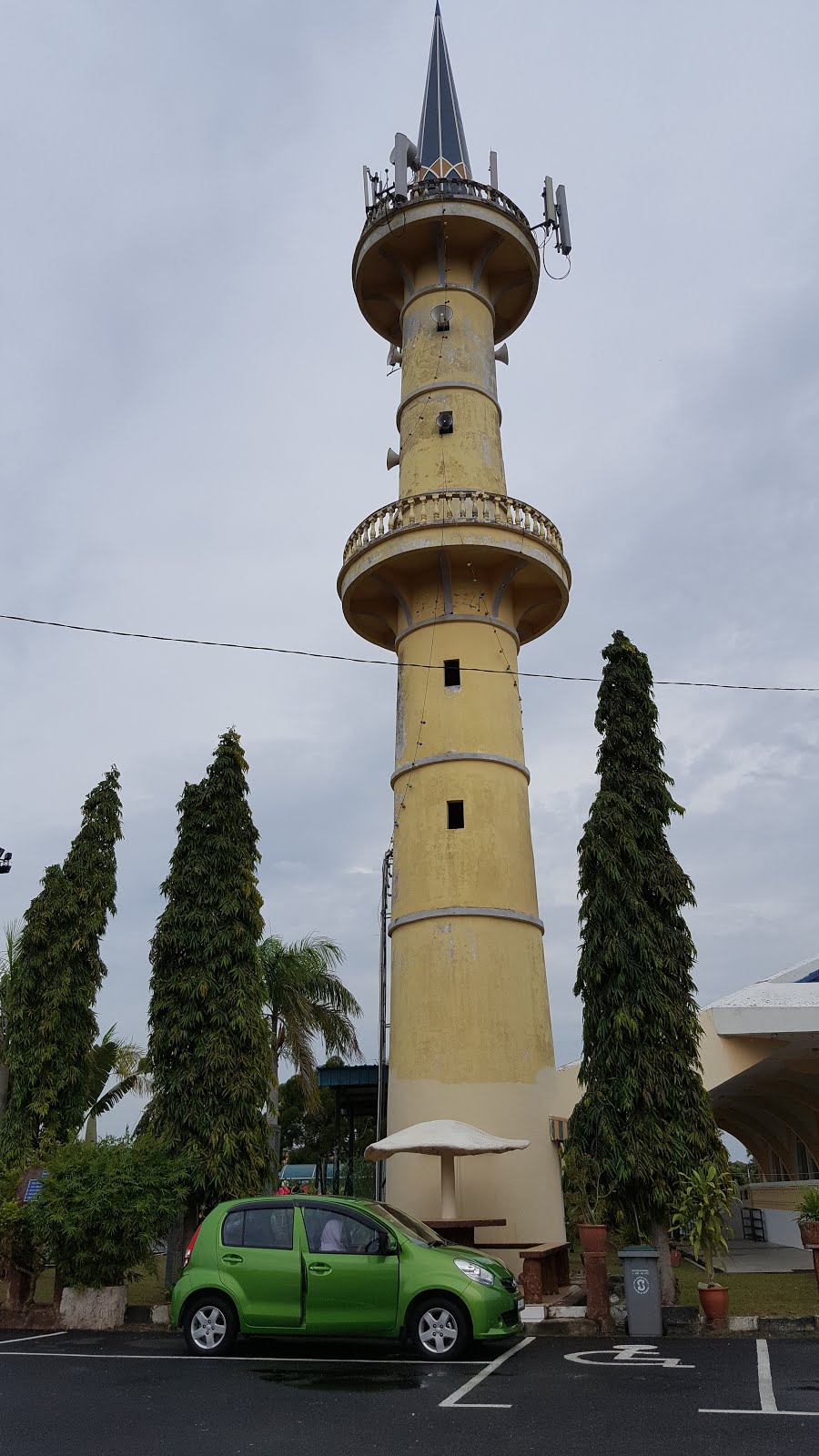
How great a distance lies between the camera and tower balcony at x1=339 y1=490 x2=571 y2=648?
898 inches

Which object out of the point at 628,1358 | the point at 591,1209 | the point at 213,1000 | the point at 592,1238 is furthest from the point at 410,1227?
the point at 213,1000

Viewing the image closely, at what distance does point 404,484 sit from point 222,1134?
14843mm

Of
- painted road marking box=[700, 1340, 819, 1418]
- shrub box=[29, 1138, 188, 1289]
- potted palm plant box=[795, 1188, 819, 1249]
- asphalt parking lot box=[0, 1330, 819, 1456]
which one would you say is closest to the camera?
asphalt parking lot box=[0, 1330, 819, 1456]

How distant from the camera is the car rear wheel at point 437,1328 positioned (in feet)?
38.5

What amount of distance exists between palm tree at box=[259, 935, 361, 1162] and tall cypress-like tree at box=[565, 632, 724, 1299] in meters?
13.4

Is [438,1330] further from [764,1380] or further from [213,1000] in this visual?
[213,1000]

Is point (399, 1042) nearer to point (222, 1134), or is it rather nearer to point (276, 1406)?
point (222, 1134)

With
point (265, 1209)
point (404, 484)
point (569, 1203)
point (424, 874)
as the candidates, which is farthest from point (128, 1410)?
point (404, 484)

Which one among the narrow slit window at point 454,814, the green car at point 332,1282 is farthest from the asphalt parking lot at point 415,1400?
the narrow slit window at point 454,814

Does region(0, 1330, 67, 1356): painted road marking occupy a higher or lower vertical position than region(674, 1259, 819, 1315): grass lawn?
lower

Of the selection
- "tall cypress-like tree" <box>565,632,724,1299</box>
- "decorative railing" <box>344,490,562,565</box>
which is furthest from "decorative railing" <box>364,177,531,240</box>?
"tall cypress-like tree" <box>565,632,724,1299</box>

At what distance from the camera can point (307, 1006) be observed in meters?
29.8

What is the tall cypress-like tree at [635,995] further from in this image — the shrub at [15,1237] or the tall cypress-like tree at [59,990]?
the tall cypress-like tree at [59,990]

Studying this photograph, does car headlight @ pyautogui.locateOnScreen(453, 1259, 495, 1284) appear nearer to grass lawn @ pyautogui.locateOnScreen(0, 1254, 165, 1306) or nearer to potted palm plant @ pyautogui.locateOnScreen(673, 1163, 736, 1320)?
potted palm plant @ pyautogui.locateOnScreen(673, 1163, 736, 1320)
